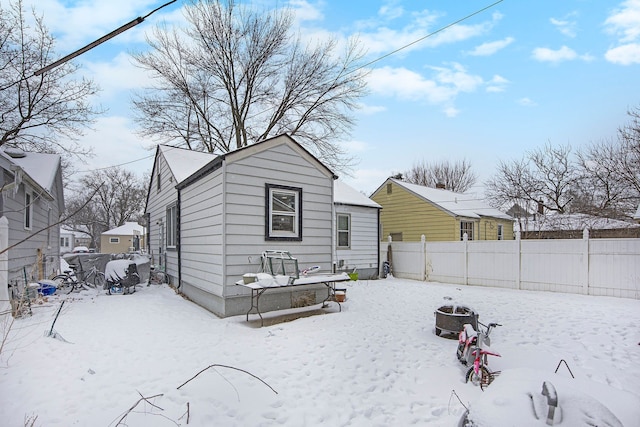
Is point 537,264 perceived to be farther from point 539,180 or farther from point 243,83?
point 243,83

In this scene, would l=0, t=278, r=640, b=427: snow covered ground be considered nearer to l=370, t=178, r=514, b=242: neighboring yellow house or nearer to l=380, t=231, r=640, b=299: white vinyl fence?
l=380, t=231, r=640, b=299: white vinyl fence

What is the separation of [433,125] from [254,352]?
520 inches

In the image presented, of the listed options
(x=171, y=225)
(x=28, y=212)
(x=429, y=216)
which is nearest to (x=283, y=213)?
(x=171, y=225)

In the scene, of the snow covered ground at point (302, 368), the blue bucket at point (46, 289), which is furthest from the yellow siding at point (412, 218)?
the blue bucket at point (46, 289)

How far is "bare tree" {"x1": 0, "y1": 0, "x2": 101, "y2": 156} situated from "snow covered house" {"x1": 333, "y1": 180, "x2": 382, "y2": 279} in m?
11.3

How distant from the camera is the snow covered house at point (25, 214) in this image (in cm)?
625

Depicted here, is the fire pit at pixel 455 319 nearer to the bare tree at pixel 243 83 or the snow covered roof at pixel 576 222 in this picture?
the snow covered roof at pixel 576 222

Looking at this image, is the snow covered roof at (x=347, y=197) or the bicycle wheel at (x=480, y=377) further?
the snow covered roof at (x=347, y=197)

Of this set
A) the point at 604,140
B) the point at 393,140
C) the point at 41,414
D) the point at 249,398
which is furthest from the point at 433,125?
the point at 41,414

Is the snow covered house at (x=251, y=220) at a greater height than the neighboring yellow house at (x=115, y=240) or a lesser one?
greater

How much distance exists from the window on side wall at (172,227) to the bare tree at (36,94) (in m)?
7.62

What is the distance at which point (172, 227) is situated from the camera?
1082 centimetres

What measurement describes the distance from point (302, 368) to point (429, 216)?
13544 mm

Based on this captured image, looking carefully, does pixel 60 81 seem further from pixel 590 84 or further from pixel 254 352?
pixel 590 84
